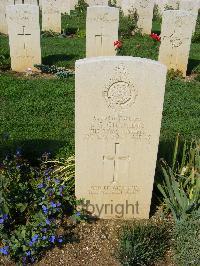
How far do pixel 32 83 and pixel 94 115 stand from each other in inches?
186

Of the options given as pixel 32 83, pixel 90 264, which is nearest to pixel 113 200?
pixel 90 264

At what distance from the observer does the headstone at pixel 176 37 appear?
27.4ft

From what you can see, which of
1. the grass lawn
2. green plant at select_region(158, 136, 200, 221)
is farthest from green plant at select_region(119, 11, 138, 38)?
green plant at select_region(158, 136, 200, 221)

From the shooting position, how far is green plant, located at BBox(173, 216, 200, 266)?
3.33 m

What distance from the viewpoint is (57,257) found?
352 cm

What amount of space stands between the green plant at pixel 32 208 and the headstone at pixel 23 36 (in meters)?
4.91

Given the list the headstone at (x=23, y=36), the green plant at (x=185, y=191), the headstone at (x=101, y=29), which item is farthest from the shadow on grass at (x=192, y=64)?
the green plant at (x=185, y=191)

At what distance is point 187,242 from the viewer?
3430 mm

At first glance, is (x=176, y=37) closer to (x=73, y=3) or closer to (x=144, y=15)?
(x=144, y=15)

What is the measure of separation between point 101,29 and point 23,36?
6.20 feet

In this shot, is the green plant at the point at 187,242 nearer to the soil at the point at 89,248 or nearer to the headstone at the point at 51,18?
the soil at the point at 89,248

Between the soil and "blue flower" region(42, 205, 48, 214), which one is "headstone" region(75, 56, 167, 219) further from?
"blue flower" region(42, 205, 48, 214)

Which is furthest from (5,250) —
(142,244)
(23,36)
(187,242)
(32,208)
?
(23,36)

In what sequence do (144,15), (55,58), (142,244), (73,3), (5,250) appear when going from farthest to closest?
(73,3)
(144,15)
(55,58)
(142,244)
(5,250)
